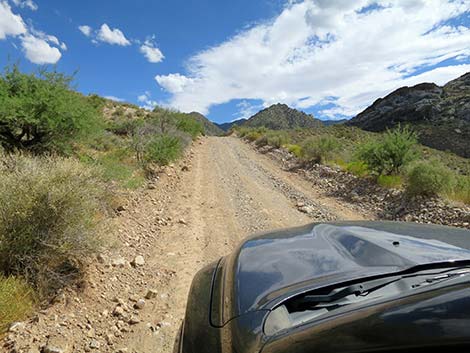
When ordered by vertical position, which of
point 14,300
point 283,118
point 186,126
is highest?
point 283,118

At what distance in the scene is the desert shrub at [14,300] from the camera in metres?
3.25

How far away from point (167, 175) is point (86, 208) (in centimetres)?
679

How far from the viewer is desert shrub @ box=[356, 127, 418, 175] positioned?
10805mm

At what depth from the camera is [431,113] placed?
60125 millimetres

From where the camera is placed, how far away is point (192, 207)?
831cm

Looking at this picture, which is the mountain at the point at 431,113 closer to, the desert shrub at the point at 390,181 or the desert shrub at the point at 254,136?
the desert shrub at the point at 254,136

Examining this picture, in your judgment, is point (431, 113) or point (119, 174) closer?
point (119, 174)

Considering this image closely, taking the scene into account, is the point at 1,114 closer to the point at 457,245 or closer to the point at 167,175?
the point at 167,175

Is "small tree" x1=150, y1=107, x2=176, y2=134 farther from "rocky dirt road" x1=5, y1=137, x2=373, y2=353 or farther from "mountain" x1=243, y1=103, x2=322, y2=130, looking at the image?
"mountain" x1=243, y1=103, x2=322, y2=130

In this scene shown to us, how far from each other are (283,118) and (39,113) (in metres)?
96.0

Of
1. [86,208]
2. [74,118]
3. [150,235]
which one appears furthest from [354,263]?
[74,118]

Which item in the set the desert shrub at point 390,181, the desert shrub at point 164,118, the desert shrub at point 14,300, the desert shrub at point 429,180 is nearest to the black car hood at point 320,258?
the desert shrub at point 14,300

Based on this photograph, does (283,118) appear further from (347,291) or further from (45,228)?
(347,291)

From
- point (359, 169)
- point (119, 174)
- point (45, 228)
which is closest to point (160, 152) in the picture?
point (119, 174)
